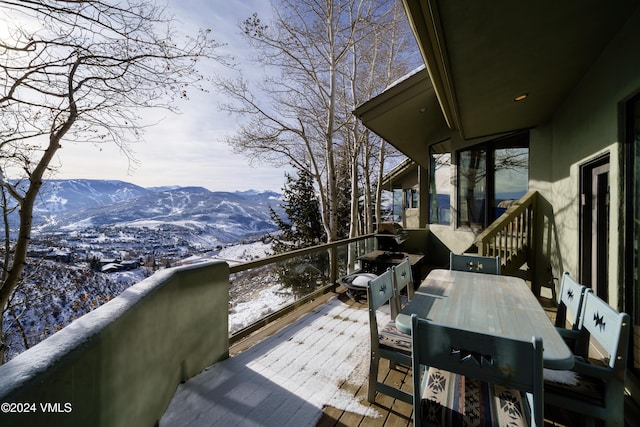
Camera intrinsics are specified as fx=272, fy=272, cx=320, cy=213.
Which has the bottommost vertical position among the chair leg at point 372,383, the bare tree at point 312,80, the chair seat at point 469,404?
the chair leg at point 372,383

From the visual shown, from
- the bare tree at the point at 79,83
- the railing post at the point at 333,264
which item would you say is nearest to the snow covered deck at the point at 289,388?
the railing post at the point at 333,264

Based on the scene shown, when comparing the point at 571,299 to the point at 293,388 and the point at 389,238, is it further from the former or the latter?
the point at 389,238

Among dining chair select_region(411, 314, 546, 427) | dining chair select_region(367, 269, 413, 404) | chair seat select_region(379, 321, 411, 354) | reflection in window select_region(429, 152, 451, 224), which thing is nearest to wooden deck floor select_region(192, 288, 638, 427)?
dining chair select_region(367, 269, 413, 404)

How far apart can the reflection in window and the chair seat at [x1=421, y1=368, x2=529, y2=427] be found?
5485mm

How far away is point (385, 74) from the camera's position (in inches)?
389

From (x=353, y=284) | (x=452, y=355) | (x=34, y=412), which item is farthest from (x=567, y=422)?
(x=34, y=412)

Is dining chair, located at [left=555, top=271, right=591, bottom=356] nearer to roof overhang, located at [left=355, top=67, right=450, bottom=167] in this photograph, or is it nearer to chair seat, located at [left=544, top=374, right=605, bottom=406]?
chair seat, located at [left=544, top=374, right=605, bottom=406]

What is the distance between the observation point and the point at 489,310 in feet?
6.03

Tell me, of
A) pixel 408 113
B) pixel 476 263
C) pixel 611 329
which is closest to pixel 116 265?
pixel 408 113

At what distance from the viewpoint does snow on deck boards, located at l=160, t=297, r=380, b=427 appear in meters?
1.98

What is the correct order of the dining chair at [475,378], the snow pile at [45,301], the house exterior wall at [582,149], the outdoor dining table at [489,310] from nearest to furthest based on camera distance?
the dining chair at [475,378] → the outdoor dining table at [489,310] → the house exterior wall at [582,149] → the snow pile at [45,301]

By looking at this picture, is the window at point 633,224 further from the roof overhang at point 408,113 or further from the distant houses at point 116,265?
the distant houses at point 116,265

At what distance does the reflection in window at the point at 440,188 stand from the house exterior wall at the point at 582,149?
1996 mm
